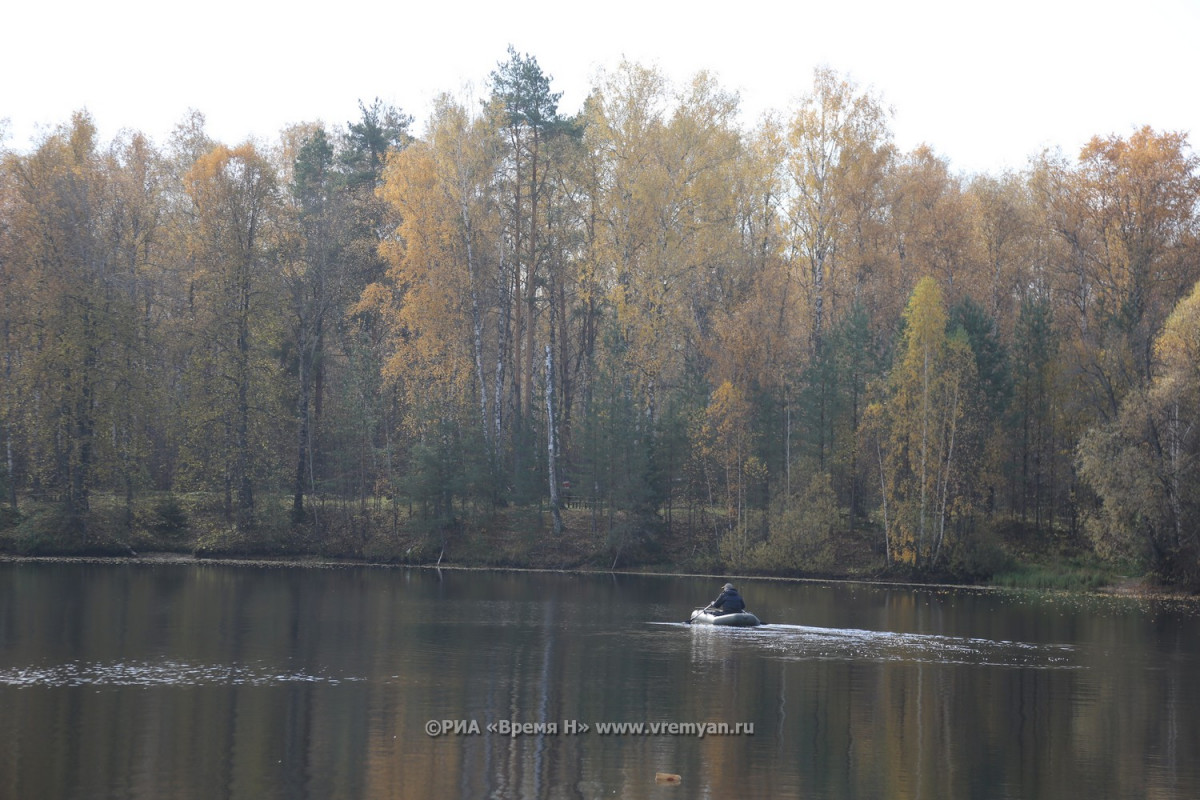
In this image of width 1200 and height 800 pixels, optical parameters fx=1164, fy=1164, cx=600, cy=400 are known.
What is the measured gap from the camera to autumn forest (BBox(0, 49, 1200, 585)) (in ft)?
178

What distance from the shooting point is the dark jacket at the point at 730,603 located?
1470 inches

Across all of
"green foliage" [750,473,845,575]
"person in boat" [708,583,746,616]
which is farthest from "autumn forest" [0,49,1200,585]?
"person in boat" [708,583,746,616]

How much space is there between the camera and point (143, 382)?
56.5 metres

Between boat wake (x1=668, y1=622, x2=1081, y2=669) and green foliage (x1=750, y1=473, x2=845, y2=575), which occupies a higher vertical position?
green foliage (x1=750, y1=473, x2=845, y2=575)

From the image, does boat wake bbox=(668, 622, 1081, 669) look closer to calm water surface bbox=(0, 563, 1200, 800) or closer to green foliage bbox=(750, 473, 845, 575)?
calm water surface bbox=(0, 563, 1200, 800)

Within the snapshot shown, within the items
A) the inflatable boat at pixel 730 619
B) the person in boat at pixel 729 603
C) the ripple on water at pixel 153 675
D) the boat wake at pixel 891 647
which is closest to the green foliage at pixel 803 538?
the person in boat at pixel 729 603

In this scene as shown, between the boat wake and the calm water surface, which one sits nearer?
the calm water surface


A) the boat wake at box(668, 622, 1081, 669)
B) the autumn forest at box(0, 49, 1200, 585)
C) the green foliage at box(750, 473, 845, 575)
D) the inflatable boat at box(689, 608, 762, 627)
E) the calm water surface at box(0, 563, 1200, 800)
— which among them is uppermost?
the autumn forest at box(0, 49, 1200, 585)

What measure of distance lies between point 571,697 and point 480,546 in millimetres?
31985

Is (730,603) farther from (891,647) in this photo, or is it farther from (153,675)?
(153,675)

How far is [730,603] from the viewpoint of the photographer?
123 ft

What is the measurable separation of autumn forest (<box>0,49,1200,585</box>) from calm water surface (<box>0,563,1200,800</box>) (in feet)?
39.8

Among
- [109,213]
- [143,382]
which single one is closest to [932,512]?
[143,382]

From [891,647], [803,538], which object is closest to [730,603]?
[891,647]
